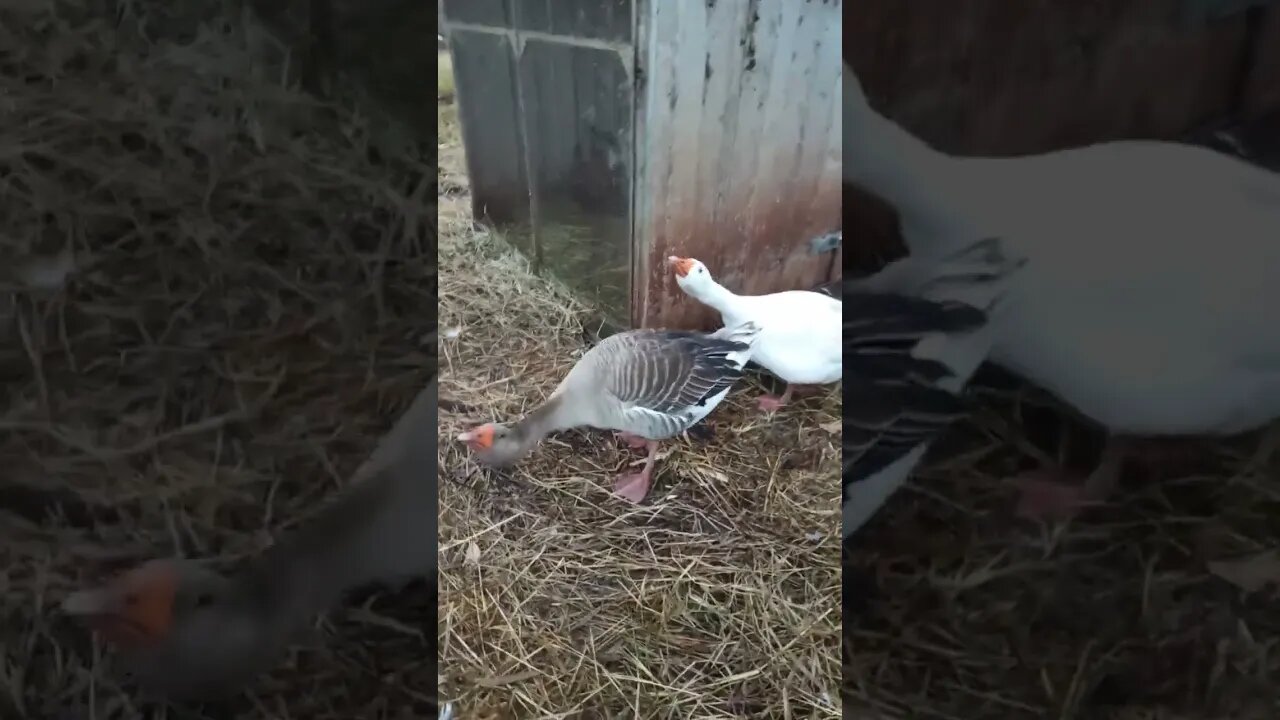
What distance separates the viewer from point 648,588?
2.35ft

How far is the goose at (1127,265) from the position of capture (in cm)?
68

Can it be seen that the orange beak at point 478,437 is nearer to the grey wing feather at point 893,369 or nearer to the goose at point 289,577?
the goose at point 289,577

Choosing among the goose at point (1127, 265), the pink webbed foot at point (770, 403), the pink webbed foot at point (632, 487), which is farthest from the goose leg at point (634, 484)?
the goose at point (1127, 265)

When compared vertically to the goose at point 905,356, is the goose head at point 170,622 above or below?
below

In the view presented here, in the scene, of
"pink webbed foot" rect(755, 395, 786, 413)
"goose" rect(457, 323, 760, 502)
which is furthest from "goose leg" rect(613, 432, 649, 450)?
"pink webbed foot" rect(755, 395, 786, 413)

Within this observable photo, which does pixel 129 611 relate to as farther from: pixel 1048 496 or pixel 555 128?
pixel 1048 496

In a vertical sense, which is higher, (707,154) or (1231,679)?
(707,154)

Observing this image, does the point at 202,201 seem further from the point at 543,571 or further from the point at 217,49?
the point at 543,571

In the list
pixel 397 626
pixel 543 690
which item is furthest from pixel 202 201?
pixel 543 690

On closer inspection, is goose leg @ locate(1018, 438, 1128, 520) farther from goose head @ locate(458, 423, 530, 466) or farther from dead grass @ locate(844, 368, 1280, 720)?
goose head @ locate(458, 423, 530, 466)

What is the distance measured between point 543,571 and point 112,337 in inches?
15.7

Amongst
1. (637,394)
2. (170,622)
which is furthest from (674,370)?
(170,622)

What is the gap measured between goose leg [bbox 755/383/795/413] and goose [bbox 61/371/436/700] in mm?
274

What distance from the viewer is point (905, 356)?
715 mm
